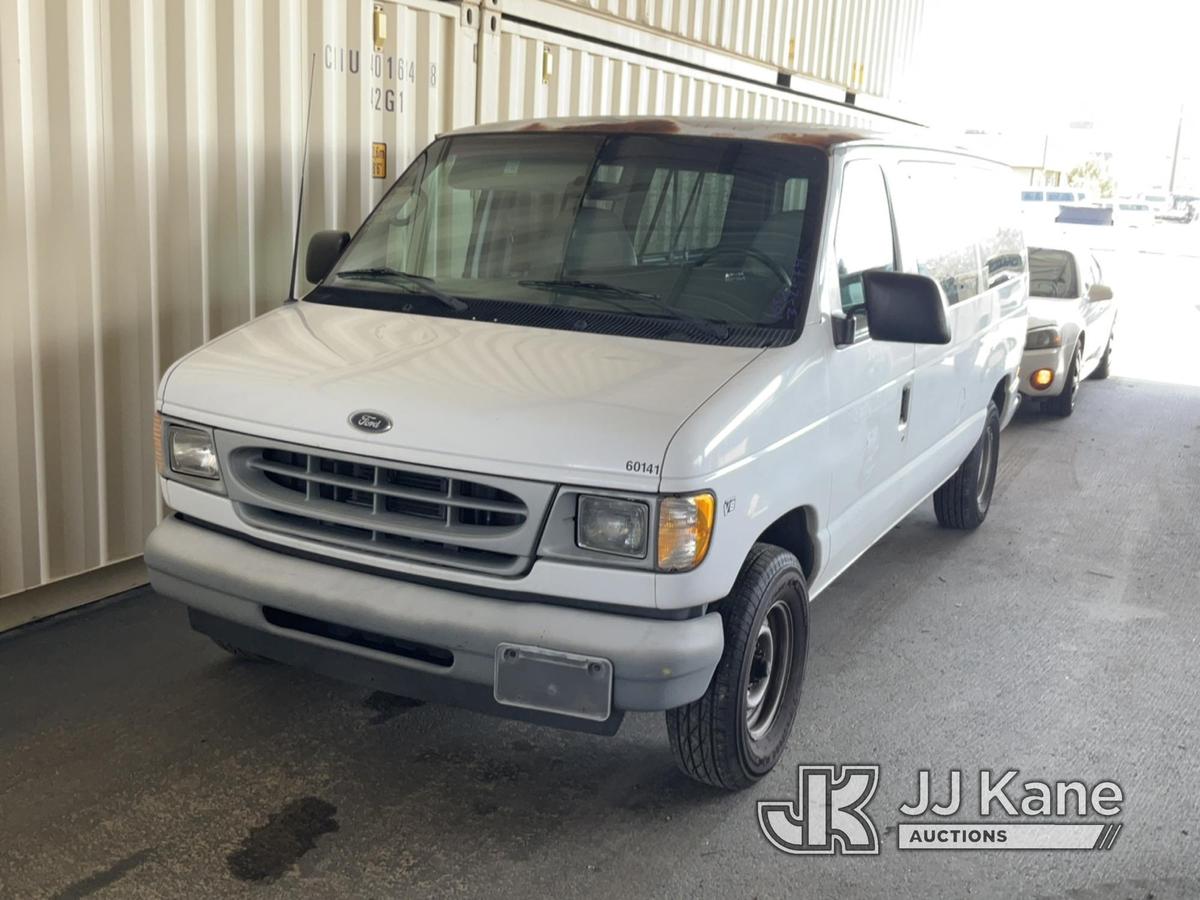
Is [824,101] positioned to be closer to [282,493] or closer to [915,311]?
[915,311]

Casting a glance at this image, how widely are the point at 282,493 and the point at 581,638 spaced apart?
107cm

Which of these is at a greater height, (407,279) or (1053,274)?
(407,279)

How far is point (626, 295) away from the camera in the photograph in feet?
14.1

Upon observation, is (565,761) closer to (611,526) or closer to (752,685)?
(752,685)

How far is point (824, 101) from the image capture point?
12672mm

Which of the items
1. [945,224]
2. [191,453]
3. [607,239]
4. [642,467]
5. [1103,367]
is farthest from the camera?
[1103,367]

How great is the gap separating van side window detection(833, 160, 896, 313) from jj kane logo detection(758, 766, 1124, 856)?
5.39 feet

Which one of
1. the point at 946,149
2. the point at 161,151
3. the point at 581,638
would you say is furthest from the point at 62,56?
the point at 946,149

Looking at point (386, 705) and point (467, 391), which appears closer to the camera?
point (467, 391)

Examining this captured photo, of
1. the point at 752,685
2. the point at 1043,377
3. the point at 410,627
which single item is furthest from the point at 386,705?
the point at 1043,377

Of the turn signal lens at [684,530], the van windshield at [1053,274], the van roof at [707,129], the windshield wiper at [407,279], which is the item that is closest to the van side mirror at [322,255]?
the windshield wiper at [407,279]

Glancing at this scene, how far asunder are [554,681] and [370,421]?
35.6 inches

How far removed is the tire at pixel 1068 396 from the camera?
10883 mm

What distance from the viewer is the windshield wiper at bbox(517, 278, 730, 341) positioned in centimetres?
411
